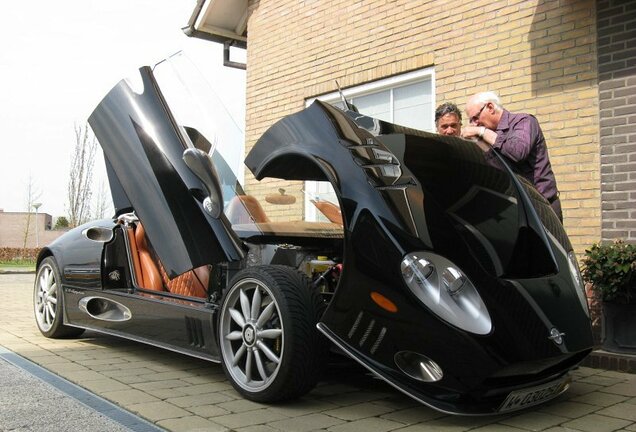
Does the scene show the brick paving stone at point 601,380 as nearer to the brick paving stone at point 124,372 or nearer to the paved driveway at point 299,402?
the paved driveway at point 299,402

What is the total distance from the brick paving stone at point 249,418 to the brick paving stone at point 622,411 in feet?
5.52

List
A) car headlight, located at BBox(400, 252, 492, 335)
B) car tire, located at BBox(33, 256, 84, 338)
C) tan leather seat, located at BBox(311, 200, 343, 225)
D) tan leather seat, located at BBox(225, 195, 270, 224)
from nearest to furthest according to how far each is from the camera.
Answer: car headlight, located at BBox(400, 252, 492, 335)
tan leather seat, located at BBox(311, 200, 343, 225)
tan leather seat, located at BBox(225, 195, 270, 224)
car tire, located at BBox(33, 256, 84, 338)

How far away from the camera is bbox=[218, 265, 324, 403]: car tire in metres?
3.06

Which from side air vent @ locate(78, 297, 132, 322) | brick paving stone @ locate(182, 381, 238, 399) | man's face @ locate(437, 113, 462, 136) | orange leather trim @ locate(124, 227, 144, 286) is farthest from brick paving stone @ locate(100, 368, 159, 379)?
man's face @ locate(437, 113, 462, 136)

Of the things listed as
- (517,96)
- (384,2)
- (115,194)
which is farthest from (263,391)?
(384,2)

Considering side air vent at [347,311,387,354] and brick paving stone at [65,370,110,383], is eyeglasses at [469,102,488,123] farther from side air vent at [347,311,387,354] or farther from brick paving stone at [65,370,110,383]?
brick paving stone at [65,370,110,383]

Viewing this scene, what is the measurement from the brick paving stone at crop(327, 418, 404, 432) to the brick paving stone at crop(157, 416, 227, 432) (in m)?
0.53

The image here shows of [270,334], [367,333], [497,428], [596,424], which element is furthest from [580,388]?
[270,334]

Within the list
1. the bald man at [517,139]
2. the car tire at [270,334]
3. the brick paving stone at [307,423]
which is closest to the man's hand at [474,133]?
the bald man at [517,139]

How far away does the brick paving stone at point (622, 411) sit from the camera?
10.2 feet

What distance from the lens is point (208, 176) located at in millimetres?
3781

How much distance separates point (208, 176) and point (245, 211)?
1.05ft

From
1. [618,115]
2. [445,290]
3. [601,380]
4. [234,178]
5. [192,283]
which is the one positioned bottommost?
[601,380]

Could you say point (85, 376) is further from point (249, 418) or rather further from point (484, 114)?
point (484, 114)
